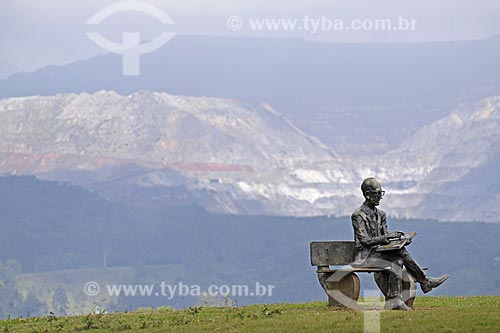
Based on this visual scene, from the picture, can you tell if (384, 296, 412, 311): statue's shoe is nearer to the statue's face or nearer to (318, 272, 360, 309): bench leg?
(318, 272, 360, 309): bench leg

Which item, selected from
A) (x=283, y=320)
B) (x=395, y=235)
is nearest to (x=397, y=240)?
(x=395, y=235)

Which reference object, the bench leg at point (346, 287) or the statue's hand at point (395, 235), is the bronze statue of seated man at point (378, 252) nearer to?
the statue's hand at point (395, 235)

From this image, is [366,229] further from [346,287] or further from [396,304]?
[396,304]

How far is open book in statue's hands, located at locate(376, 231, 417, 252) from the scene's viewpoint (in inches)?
1022

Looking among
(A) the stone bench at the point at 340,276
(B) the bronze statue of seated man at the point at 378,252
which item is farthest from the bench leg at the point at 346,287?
(B) the bronze statue of seated man at the point at 378,252

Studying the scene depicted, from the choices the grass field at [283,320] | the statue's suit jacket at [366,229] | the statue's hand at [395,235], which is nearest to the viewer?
the grass field at [283,320]

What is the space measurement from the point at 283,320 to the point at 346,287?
6.97ft

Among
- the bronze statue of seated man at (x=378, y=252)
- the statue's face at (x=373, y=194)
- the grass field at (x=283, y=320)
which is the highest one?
the statue's face at (x=373, y=194)

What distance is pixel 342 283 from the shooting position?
26.8 metres

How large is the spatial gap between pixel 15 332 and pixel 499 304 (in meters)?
10.3

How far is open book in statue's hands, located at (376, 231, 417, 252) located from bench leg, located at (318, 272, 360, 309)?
2.88 ft

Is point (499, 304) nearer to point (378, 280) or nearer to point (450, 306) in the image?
point (450, 306)

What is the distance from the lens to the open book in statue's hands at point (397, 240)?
25969 millimetres

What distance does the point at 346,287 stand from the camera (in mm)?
26766
